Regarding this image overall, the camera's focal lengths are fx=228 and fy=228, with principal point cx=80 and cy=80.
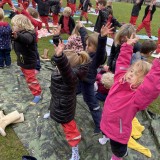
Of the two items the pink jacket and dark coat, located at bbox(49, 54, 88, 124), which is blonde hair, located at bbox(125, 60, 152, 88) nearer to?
the pink jacket

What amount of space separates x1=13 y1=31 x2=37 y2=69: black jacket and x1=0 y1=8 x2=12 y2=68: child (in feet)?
2.50

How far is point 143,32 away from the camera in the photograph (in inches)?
429

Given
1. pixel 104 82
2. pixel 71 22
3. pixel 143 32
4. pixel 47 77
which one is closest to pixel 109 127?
pixel 104 82

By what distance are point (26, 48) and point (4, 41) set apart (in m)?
1.23

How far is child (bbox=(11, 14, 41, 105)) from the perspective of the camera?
391cm

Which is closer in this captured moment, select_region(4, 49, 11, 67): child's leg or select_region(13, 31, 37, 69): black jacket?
select_region(13, 31, 37, 69): black jacket

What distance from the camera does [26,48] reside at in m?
4.12

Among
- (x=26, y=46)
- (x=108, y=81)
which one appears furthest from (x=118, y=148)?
(x=26, y=46)

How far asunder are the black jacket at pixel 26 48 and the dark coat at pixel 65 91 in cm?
136

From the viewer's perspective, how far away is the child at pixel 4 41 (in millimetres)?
4914

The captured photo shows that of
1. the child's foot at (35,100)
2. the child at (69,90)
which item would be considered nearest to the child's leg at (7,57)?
the child's foot at (35,100)

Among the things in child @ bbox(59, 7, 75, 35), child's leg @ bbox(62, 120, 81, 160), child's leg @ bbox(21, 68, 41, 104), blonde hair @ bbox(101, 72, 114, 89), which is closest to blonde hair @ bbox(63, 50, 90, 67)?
child's leg @ bbox(62, 120, 81, 160)

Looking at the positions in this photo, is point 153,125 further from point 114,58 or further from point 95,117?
point 114,58

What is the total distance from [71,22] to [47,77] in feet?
7.81
